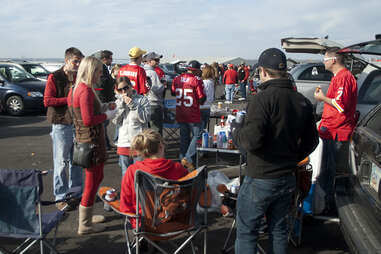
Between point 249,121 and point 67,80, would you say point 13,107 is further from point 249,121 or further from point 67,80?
point 249,121

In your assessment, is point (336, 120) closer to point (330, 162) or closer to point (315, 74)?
point (330, 162)

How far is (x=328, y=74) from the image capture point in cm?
1100

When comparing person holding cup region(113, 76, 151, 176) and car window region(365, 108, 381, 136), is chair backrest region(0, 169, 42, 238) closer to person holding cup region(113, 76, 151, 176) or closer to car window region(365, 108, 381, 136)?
person holding cup region(113, 76, 151, 176)

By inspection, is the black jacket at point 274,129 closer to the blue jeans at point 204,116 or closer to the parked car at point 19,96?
the blue jeans at point 204,116

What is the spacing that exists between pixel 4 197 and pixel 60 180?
168 centimetres

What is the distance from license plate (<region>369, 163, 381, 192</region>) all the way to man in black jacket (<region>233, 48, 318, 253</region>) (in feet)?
1.95

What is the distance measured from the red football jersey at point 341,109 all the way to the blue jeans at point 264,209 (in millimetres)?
1673

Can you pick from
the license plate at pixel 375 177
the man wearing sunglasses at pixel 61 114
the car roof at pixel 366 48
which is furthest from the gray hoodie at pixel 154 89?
the license plate at pixel 375 177

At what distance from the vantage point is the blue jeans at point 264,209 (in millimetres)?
2486

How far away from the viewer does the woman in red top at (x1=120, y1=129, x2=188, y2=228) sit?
9.53 ft

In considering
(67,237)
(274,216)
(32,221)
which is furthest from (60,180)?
(274,216)

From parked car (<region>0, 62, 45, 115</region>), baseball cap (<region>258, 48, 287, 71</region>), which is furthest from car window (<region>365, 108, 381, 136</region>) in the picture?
parked car (<region>0, 62, 45, 115</region>)

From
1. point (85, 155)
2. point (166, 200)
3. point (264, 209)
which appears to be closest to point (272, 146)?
point (264, 209)

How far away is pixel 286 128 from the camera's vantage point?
7.87ft
